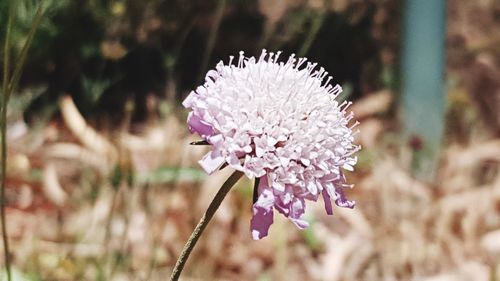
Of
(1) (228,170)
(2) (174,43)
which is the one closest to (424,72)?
(1) (228,170)

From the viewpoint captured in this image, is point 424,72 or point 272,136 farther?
point 424,72

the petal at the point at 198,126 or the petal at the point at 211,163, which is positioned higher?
the petal at the point at 198,126

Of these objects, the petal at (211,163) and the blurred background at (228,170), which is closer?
the petal at (211,163)

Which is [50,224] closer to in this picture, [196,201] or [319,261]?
[196,201]

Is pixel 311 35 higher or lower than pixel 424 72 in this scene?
lower

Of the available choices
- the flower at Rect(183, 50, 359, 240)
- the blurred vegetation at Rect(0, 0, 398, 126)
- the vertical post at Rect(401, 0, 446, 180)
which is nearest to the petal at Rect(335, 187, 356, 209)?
the flower at Rect(183, 50, 359, 240)

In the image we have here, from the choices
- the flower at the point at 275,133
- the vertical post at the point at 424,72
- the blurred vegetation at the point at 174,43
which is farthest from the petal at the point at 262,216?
the blurred vegetation at the point at 174,43

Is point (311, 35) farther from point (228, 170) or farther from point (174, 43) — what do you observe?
point (174, 43)

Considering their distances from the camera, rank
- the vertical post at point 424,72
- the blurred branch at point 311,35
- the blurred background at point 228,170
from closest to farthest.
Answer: the blurred branch at point 311,35 → the blurred background at point 228,170 → the vertical post at point 424,72

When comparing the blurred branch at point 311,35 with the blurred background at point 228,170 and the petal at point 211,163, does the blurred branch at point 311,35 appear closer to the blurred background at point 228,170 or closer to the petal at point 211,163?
the blurred background at point 228,170
